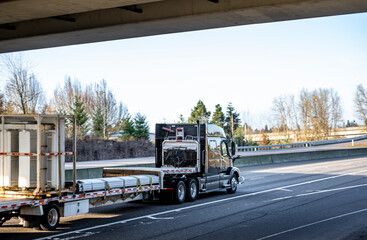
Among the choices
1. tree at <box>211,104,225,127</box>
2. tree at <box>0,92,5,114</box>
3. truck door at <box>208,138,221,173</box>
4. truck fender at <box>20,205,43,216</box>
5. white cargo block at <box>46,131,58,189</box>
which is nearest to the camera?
truck fender at <box>20,205,43,216</box>

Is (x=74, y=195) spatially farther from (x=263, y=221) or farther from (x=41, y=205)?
(x=263, y=221)

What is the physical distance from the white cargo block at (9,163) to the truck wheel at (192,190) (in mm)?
6736

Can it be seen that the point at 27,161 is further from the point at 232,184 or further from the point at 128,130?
the point at 128,130

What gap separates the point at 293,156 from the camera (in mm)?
42094

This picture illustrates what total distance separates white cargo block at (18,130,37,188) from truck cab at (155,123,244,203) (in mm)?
6263

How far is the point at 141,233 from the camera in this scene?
411 inches

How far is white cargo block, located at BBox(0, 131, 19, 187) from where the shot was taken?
10875 mm

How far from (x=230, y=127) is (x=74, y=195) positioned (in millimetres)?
79473

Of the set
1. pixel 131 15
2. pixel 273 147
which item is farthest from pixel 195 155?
pixel 273 147

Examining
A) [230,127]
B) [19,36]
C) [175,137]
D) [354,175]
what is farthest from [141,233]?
[230,127]

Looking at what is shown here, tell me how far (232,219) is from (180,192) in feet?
11.9

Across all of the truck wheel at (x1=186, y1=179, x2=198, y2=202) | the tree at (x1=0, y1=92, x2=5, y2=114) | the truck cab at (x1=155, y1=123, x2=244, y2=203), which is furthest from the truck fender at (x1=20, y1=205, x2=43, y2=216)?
the tree at (x1=0, y1=92, x2=5, y2=114)

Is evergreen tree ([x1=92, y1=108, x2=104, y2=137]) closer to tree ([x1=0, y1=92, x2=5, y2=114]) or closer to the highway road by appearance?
tree ([x1=0, y1=92, x2=5, y2=114])

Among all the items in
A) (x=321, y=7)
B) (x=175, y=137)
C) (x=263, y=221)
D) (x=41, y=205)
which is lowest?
(x=263, y=221)
